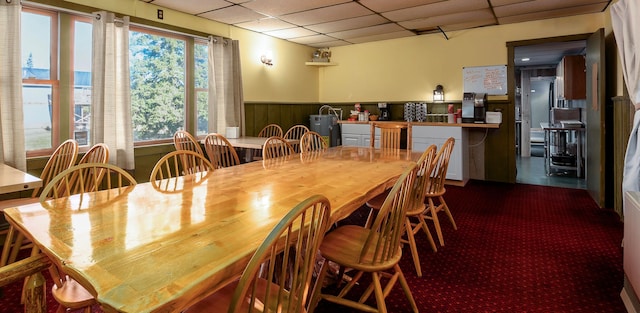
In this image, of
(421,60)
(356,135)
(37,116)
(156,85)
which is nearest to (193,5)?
(156,85)

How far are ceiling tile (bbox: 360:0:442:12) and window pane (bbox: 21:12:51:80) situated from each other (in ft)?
9.99

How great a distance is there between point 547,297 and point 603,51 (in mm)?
2964

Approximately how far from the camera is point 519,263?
8.38 feet

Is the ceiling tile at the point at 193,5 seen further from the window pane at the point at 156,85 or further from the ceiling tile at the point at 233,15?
the window pane at the point at 156,85

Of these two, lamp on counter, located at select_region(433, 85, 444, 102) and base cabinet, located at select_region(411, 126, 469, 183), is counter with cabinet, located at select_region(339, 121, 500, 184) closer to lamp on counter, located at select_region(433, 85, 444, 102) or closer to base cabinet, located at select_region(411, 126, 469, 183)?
base cabinet, located at select_region(411, 126, 469, 183)

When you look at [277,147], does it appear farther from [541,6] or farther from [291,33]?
[541,6]

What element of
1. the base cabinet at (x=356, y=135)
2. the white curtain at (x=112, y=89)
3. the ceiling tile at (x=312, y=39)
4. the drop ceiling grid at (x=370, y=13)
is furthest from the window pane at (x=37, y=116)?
the base cabinet at (x=356, y=135)

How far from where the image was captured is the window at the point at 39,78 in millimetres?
3100

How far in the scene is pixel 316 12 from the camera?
430cm

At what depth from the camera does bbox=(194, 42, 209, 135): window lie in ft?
15.1

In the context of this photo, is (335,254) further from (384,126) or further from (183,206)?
(384,126)

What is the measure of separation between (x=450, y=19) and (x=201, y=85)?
11.0 ft

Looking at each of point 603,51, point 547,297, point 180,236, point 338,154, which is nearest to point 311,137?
point 338,154

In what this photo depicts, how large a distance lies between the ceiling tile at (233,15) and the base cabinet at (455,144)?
2737 mm
